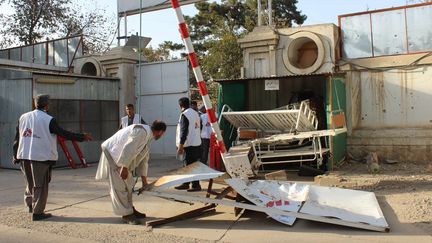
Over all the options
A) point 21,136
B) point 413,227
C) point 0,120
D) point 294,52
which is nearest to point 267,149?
point 294,52

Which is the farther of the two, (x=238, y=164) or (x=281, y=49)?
(x=281, y=49)

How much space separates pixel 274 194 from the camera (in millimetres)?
6246

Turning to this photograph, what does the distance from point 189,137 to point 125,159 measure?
2625 millimetres

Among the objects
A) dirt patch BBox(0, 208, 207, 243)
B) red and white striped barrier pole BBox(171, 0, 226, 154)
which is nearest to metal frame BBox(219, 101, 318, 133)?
red and white striped barrier pole BBox(171, 0, 226, 154)

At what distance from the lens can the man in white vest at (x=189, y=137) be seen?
803 cm

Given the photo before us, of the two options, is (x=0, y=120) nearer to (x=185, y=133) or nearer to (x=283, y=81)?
(x=185, y=133)

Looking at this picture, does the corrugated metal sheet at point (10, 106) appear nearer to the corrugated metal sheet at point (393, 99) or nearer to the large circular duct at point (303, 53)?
the large circular duct at point (303, 53)

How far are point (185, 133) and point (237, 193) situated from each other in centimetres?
239

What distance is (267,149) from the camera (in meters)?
9.90

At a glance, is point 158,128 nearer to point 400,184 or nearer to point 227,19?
point 400,184

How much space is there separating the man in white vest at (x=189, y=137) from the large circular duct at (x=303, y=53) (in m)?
4.90

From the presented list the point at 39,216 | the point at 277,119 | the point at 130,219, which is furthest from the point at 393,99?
the point at 39,216

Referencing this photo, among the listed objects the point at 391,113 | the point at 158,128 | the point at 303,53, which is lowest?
the point at 158,128

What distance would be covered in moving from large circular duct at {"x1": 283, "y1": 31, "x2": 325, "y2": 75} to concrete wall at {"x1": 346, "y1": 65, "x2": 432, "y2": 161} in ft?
3.28
